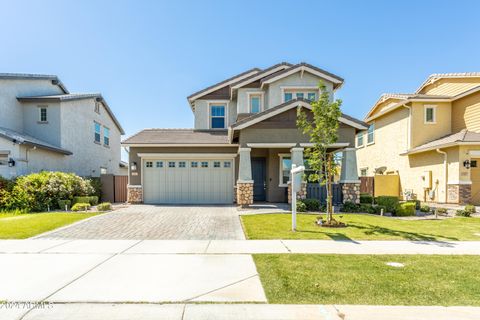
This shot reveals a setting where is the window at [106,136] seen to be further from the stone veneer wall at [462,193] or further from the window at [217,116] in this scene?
the stone veneer wall at [462,193]

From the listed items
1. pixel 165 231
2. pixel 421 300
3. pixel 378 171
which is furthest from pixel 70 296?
pixel 378 171

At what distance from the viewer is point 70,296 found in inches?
150

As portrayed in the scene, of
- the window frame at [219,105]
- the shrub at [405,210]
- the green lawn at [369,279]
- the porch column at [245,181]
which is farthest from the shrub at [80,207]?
the shrub at [405,210]

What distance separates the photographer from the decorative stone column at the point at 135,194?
14.9 metres

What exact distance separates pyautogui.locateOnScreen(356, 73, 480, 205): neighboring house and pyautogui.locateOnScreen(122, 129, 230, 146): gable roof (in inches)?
510

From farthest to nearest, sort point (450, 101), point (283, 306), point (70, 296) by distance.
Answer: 1. point (450, 101)
2. point (70, 296)
3. point (283, 306)

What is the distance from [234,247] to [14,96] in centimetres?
1870

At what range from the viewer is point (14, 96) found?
16469 millimetres

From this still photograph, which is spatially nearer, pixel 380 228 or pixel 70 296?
pixel 70 296

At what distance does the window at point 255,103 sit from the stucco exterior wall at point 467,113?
13268mm

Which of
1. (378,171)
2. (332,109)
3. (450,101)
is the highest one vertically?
(450,101)

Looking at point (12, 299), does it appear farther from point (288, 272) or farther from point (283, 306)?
point (288, 272)

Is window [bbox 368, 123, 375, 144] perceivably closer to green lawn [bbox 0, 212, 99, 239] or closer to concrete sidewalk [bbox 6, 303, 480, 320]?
concrete sidewalk [bbox 6, 303, 480, 320]

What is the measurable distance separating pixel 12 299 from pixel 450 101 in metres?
23.1
